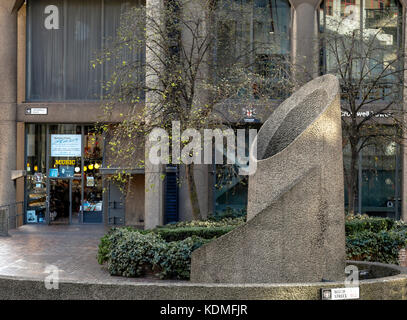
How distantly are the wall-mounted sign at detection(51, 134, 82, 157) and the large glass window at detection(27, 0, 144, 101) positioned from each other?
1.64m

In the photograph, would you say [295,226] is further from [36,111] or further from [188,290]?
[36,111]

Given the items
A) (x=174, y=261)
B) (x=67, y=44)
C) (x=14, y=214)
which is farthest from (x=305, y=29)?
(x=14, y=214)

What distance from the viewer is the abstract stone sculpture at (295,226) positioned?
22.4 ft

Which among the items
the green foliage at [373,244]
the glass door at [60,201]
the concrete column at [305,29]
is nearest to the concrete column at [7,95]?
the glass door at [60,201]

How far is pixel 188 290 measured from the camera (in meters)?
6.03

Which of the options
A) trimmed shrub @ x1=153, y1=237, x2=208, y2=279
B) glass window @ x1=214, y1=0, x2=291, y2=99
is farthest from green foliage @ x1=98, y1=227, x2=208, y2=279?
glass window @ x1=214, y1=0, x2=291, y2=99

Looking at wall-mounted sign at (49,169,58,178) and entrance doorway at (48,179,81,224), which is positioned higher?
wall-mounted sign at (49,169,58,178)

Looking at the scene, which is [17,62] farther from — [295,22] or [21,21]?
[295,22]

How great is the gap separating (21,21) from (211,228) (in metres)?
14.1

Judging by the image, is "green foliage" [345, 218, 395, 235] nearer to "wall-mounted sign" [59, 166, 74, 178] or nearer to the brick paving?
the brick paving

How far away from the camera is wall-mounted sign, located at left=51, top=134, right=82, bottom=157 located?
2172cm

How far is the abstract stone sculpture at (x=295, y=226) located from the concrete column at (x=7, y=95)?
15.6 metres

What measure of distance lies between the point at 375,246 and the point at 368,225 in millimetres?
1650

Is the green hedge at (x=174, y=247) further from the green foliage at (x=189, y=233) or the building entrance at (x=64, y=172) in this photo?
the building entrance at (x=64, y=172)
